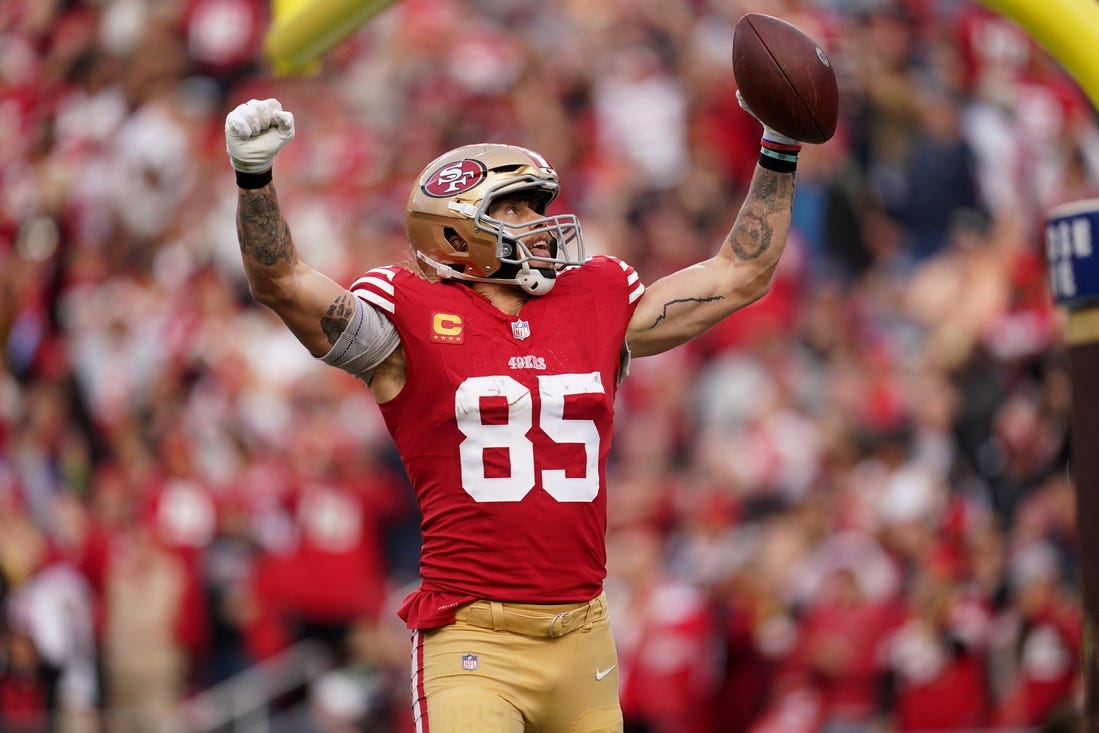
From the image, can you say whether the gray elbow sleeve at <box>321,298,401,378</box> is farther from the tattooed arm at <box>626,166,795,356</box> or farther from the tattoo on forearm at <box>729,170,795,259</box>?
the tattoo on forearm at <box>729,170,795,259</box>

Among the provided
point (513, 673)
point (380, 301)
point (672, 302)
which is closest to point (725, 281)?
point (672, 302)

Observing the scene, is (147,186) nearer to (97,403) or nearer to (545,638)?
(97,403)

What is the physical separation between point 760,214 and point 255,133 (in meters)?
1.27

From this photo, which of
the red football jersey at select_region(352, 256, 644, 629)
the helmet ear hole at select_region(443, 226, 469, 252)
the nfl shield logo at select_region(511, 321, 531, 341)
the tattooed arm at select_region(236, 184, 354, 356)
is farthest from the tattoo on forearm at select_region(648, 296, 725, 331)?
the tattooed arm at select_region(236, 184, 354, 356)

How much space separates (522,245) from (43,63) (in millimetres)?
8570

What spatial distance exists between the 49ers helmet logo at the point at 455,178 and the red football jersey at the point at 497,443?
9.0 inches

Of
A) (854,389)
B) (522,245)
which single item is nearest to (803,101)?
(522,245)

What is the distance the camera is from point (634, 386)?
8.77m

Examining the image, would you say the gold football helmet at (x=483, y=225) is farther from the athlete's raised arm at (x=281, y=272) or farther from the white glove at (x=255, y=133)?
the white glove at (x=255, y=133)

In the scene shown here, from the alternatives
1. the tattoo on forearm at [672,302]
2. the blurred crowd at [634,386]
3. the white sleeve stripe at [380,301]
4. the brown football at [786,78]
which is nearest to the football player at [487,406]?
the white sleeve stripe at [380,301]

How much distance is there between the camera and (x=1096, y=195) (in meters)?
8.52

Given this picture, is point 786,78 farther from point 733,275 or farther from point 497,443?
point 497,443

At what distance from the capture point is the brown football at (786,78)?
13.3 feet

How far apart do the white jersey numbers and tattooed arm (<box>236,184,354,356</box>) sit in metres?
0.32
